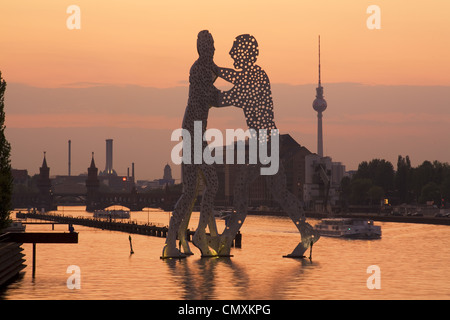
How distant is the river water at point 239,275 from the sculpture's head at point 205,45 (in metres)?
16.2

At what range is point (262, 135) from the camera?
70.5 meters

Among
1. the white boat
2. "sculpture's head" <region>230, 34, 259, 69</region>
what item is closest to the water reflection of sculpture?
"sculpture's head" <region>230, 34, 259, 69</region>

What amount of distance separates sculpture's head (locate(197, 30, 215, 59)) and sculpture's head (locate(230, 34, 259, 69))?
1711 mm

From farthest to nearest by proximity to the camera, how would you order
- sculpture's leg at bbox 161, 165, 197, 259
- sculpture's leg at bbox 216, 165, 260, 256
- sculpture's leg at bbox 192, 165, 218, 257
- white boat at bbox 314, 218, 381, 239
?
white boat at bbox 314, 218, 381, 239
sculpture's leg at bbox 216, 165, 260, 256
sculpture's leg at bbox 192, 165, 218, 257
sculpture's leg at bbox 161, 165, 197, 259

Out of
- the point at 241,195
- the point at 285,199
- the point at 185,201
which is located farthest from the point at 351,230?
the point at 185,201

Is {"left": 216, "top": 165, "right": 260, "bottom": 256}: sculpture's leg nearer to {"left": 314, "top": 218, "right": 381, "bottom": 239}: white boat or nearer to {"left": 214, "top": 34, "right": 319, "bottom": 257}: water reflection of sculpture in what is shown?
{"left": 214, "top": 34, "right": 319, "bottom": 257}: water reflection of sculpture

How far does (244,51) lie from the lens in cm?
6981

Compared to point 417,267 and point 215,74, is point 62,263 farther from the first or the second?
point 417,267

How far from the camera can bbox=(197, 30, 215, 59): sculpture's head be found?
6912 centimetres

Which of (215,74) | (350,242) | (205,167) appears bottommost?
(350,242)

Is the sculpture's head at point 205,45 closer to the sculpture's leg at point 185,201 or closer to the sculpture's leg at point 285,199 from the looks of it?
the sculpture's leg at point 185,201
